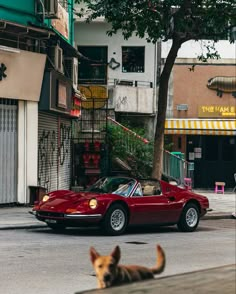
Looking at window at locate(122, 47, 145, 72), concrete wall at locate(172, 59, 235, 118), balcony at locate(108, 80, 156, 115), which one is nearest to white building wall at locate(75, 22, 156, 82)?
window at locate(122, 47, 145, 72)

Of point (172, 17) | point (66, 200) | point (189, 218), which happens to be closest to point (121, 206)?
point (66, 200)

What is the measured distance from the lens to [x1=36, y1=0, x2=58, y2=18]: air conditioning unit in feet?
63.8

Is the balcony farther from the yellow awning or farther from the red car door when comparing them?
the red car door

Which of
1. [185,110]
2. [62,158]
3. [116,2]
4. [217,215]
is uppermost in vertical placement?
[116,2]

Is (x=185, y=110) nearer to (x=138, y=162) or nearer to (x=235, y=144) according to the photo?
(x=235, y=144)

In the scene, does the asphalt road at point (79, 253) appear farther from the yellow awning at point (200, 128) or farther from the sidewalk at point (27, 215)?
the yellow awning at point (200, 128)

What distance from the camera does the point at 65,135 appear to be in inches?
975

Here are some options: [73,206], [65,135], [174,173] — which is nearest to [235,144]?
[174,173]

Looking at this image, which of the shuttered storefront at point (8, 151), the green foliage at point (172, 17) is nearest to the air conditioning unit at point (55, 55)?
the shuttered storefront at point (8, 151)

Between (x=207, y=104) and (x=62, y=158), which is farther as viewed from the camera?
(x=207, y=104)

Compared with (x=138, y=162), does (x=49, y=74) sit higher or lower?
higher

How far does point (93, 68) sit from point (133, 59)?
7.52 ft

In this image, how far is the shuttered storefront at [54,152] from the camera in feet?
70.4

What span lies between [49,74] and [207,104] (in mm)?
15216
